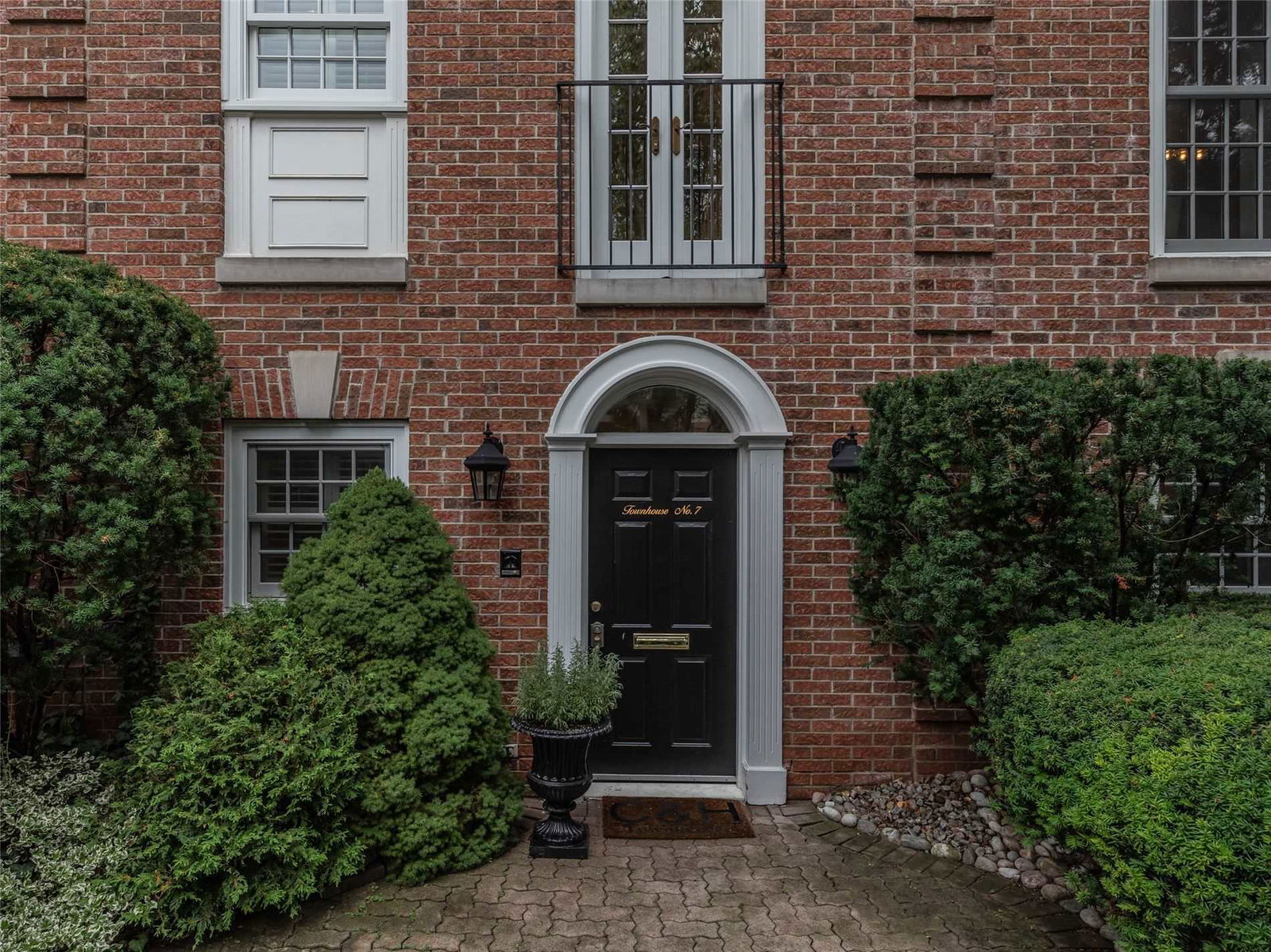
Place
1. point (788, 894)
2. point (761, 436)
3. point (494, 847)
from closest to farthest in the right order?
1. point (788, 894)
2. point (494, 847)
3. point (761, 436)

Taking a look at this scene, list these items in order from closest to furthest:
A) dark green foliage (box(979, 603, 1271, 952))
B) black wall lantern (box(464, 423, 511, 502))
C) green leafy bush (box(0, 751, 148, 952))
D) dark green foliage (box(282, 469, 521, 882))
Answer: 1. dark green foliage (box(979, 603, 1271, 952))
2. green leafy bush (box(0, 751, 148, 952))
3. dark green foliage (box(282, 469, 521, 882))
4. black wall lantern (box(464, 423, 511, 502))

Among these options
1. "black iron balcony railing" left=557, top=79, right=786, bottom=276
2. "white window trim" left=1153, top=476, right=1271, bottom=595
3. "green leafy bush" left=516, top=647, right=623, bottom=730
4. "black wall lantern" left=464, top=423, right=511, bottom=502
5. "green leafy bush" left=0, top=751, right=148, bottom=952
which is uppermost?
"black iron balcony railing" left=557, top=79, right=786, bottom=276

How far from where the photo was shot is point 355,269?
192 inches

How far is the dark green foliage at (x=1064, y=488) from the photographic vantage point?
147 inches

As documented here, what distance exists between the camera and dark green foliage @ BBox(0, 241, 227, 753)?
376 cm

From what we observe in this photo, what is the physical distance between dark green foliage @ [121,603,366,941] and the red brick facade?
1.17 meters

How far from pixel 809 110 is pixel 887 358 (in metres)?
1.75

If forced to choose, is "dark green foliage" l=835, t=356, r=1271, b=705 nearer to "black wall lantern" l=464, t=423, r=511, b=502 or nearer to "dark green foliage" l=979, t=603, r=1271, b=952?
"dark green foliage" l=979, t=603, r=1271, b=952

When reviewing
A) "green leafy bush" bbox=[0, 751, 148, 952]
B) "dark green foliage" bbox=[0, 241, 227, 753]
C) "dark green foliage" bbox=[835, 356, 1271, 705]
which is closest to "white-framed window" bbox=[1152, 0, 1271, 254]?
"dark green foliage" bbox=[835, 356, 1271, 705]

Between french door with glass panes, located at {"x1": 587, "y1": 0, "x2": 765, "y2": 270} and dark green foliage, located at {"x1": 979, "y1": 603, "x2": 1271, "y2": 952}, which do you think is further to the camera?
french door with glass panes, located at {"x1": 587, "y1": 0, "x2": 765, "y2": 270}

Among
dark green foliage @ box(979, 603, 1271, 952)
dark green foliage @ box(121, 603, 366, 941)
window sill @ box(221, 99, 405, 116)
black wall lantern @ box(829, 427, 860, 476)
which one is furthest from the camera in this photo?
window sill @ box(221, 99, 405, 116)

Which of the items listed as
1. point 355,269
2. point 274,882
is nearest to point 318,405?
point 355,269

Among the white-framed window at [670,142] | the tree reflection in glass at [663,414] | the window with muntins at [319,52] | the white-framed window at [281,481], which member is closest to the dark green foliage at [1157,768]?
the tree reflection in glass at [663,414]

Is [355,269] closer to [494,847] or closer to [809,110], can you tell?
[809,110]
